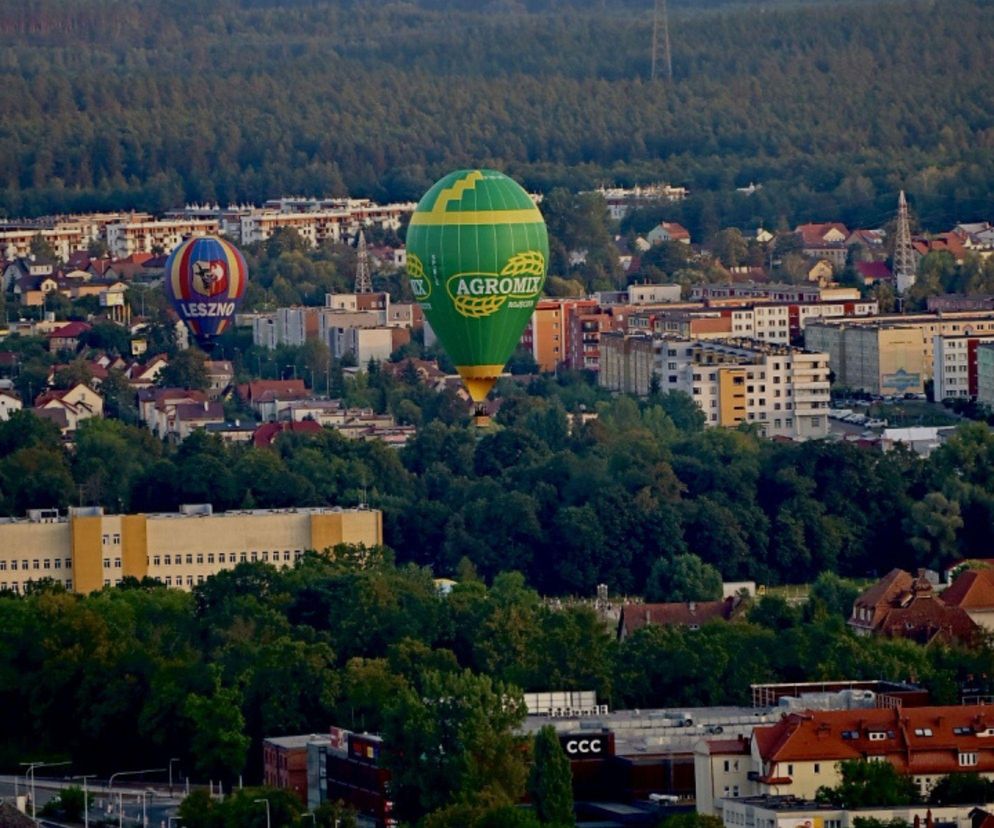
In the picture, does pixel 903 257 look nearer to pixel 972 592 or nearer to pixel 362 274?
pixel 362 274

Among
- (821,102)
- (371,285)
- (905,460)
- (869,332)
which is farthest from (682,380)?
(821,102)

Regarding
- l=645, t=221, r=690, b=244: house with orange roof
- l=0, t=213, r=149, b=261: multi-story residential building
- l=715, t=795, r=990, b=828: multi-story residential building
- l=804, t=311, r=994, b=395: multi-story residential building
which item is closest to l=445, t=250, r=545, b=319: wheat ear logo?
l=715, t=795, r=990, b=828: multi-story residential building

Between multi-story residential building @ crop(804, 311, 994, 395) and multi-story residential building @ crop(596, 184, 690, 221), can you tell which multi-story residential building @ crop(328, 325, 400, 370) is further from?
multi-story residential building @ crop(596, 184, 690, 221)

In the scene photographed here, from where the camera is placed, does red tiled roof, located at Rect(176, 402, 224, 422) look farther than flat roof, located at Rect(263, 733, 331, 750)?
Yes

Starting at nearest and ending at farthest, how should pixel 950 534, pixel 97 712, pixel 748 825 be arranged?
pixel 748 825 → pixel 97 712 → pixel 950 534

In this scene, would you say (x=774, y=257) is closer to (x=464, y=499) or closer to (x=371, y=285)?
(x=371, y=285)

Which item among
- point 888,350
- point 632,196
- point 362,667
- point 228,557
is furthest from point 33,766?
point 632,196

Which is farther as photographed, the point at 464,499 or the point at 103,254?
the point at 103,254

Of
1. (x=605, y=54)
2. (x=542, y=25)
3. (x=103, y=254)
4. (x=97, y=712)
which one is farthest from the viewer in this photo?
(x=542, y=25)

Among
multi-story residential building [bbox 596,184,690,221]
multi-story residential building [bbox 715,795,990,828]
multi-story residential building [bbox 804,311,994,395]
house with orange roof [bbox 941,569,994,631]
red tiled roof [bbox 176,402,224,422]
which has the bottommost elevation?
multi-story residential building [bbox 715,795,990,828]
